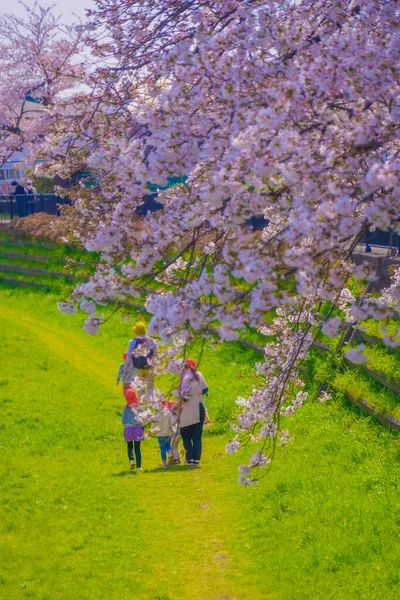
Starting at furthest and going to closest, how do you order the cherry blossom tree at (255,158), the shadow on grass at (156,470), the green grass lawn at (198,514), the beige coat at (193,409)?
1. the shadow on grass at (156,470)
2. the beige coat at (193,409)
3. the green grass lawn at (198,514)
4. the cherry blossom tree at (255,158)

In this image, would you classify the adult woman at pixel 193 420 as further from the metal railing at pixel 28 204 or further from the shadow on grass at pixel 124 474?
the metal railing at pixel 28 204

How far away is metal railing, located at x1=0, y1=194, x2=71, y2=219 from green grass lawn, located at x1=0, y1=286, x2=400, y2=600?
884 inches

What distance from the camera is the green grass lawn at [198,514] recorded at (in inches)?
370

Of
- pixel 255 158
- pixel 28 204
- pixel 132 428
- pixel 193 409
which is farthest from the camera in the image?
pixel 28 204

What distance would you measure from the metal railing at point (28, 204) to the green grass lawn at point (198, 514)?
22456 mm

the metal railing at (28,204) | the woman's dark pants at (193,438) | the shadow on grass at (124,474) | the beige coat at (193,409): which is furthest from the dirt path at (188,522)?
the metal railing at (28,204)

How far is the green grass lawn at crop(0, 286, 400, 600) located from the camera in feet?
30.9

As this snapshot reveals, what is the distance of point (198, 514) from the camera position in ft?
39.4

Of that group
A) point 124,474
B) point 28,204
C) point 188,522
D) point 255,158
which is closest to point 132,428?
point 124,474

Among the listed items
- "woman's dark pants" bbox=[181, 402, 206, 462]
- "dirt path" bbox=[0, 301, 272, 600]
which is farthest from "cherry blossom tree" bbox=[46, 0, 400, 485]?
"woman's dark pants" bbox=[181, 402, 206, 462]

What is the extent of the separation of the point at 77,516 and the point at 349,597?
4.69 metres

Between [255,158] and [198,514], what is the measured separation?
25.5ft

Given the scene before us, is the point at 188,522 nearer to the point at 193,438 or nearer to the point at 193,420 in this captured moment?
the point at 193,420

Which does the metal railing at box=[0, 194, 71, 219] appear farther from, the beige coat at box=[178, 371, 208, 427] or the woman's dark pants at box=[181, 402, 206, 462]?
the beige coat at box=[178, 371, 208, 427]
